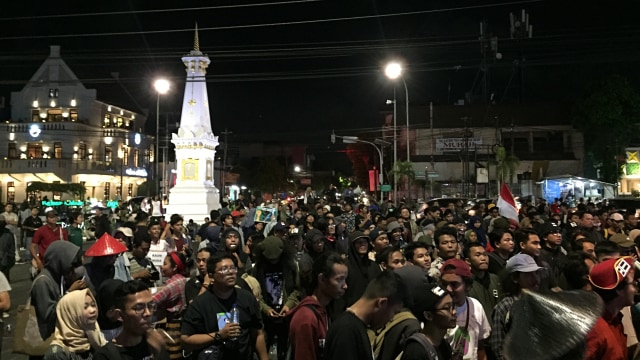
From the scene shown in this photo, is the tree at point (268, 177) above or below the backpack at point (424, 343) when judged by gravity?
above

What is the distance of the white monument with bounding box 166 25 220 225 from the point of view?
32500mm

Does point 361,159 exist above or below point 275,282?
above

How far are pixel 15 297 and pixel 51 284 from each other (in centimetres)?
867

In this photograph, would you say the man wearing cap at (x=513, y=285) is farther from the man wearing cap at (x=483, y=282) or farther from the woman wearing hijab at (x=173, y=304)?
the woman wearing hijab at (x=173, y=304)

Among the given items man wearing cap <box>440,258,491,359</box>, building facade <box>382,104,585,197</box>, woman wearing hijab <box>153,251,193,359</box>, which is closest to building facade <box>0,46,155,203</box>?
building facade <box>382,104,585,197</box>

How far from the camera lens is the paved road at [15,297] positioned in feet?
24.8

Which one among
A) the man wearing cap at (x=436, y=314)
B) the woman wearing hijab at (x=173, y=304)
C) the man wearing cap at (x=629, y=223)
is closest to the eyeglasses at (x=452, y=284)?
the man wearing cap at (x=436, y=314)

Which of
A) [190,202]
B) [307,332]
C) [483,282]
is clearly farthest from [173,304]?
[190,202]

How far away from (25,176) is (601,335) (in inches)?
2355

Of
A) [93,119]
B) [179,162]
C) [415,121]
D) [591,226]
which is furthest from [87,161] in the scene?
[591,226]

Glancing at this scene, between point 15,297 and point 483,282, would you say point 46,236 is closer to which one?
point 15,297

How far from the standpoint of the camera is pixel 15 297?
40.1ft

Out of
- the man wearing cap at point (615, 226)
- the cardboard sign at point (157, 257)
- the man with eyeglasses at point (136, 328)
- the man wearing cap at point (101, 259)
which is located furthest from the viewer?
the man wearing cap at point (615, 226)

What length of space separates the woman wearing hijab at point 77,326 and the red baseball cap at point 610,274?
11.6ft
